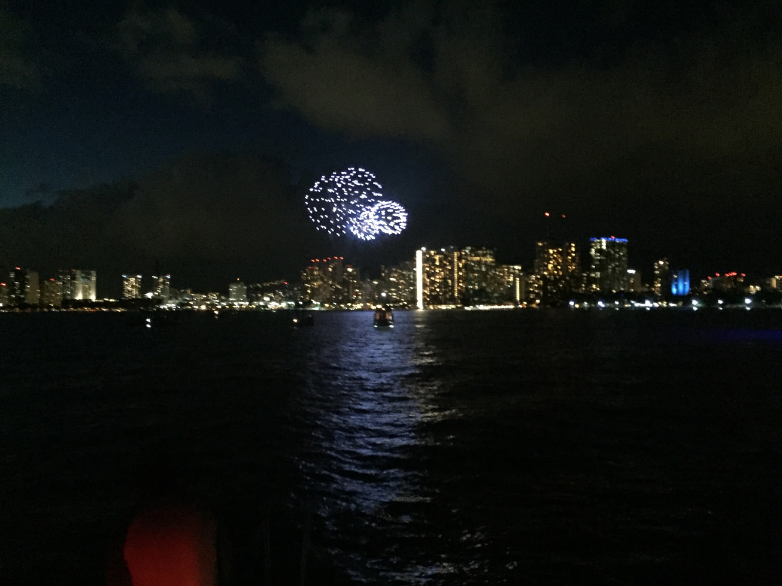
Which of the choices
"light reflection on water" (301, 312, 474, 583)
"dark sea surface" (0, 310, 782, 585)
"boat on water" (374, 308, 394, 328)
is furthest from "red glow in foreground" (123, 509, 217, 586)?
"boat on water" (374, 308, 394, 328)

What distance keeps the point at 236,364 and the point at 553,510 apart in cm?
3053

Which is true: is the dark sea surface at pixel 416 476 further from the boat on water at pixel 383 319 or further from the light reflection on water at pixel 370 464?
the boat on water at pixel 383 319

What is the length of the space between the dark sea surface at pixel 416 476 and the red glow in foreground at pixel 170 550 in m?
0.13

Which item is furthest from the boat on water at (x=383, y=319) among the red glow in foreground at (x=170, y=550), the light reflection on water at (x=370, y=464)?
the red glow in foreground at (x=170, y=550)

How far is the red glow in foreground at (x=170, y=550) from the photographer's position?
125 inches

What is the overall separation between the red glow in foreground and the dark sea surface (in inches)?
5.0

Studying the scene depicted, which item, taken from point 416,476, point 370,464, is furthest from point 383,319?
point 416,476

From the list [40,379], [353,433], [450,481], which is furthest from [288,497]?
[40,379]

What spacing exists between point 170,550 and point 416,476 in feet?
30.2

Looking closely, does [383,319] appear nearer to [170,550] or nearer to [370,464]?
[370,464]

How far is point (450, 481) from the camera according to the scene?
11.6 metres

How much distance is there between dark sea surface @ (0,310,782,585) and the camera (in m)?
7.86

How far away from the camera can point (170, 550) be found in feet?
10.5

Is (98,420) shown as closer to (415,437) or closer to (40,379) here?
(415,437)
